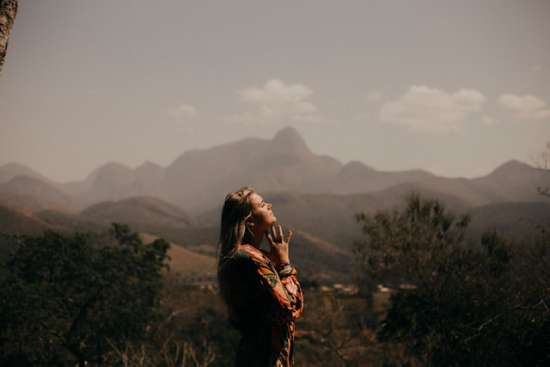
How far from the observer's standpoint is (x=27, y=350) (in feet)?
54.7

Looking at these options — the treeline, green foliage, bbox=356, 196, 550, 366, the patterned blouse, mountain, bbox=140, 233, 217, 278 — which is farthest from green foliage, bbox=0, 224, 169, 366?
mountain, bbox=140, 233, 217, 278

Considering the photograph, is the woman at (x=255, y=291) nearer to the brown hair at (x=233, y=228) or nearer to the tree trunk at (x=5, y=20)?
the brown hair at (x=233, y=228)

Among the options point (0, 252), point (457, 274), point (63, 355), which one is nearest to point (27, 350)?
point (63, 355)

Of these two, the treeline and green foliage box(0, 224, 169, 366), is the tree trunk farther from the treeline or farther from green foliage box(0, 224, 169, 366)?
green foliage box(0, 224, 169, 366)

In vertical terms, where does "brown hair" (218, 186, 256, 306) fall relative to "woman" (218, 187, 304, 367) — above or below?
above

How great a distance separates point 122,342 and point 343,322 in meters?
16.8

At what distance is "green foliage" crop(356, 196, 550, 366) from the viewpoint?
36.4ft

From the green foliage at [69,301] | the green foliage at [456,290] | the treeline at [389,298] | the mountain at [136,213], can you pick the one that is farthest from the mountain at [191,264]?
the mountain at [136,213]

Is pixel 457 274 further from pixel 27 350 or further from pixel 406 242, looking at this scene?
pixel 27 350

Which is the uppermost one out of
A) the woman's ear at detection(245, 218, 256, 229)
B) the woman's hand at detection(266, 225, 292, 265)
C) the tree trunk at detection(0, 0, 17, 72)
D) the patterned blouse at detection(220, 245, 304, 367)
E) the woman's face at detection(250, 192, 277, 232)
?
the tree trunk at detection(0, 0, 17, 72)

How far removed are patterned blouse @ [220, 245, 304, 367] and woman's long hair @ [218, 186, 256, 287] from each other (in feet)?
0.31

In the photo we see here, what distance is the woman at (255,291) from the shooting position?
3.14 meters

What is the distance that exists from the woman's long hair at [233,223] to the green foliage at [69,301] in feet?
52.5

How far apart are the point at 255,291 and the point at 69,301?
19.2 meters
